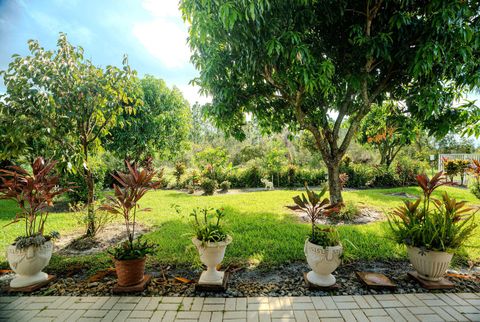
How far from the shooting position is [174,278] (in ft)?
10.4

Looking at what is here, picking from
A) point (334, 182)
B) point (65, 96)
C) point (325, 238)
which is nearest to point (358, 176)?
point (334, 182)

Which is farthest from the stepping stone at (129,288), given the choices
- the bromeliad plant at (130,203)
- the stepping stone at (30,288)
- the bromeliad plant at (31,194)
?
the bromeliad plant at (31,194)

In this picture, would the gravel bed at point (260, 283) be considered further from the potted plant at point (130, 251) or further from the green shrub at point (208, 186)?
the green shrub at point (208, 186)

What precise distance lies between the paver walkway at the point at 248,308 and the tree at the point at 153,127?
25.4 ft

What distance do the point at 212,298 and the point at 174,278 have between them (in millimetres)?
727

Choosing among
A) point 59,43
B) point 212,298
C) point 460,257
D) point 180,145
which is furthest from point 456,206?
point 180,145

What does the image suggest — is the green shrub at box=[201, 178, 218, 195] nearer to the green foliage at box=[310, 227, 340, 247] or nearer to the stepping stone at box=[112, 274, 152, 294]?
the stepping stone at box=[112, 274, 152, 294]

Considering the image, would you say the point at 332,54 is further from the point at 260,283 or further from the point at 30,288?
the point at 30,288

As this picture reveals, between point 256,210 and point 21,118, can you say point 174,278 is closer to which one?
point 21,118

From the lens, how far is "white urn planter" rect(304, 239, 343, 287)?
2.81m

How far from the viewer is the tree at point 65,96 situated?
3.73 m

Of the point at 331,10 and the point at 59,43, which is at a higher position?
the point at 331,10

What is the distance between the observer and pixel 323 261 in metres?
2.83

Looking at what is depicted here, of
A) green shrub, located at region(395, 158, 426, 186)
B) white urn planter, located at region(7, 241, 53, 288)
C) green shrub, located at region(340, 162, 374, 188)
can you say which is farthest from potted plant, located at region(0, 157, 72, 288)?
green shrub, located at region(395, 158, 426, 186)
